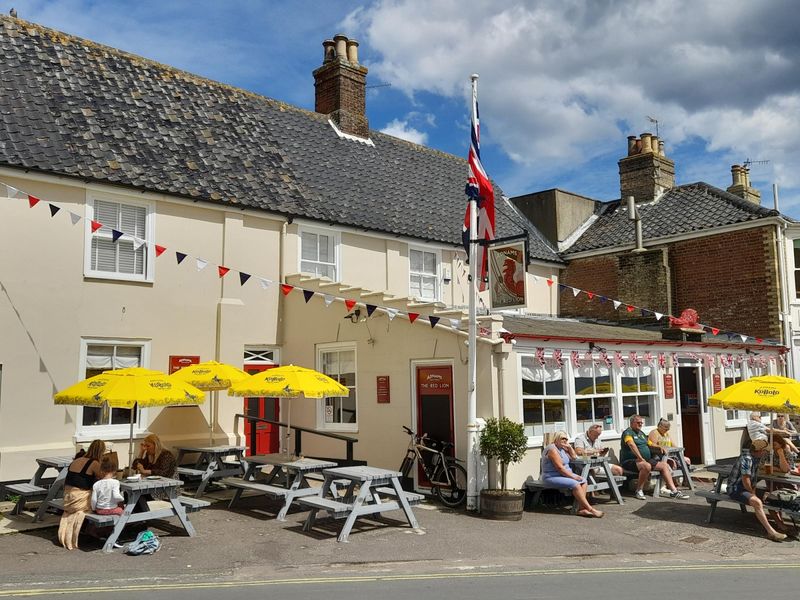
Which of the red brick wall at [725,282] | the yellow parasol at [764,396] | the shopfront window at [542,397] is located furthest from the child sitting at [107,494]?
the red brick wall at [725,282]

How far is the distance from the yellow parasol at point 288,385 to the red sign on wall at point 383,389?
1.60 meters

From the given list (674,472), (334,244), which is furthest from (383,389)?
(674,472)

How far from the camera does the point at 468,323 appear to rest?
12.4 meters

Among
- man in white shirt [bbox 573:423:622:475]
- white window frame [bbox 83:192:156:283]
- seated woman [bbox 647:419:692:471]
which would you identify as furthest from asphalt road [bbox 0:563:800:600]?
white window frame [bbox 83:192:156:283]

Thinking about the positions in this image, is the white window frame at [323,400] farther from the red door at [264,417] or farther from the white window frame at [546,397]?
the white window frame at [546,397]

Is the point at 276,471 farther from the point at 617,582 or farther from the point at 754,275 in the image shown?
the point at 754,275

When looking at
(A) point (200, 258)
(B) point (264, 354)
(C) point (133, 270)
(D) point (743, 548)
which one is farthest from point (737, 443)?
(C) point (133, 270)

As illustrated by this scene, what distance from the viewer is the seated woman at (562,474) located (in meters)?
11.8

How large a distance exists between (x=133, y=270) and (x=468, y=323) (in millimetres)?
6694

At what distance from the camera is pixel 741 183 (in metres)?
25.9

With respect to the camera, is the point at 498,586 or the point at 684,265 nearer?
the point at 498,586

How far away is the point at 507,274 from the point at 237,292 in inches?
239

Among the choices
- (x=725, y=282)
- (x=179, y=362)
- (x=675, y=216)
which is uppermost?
(x=675, y=216)

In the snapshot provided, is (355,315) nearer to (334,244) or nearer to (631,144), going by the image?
(334,244)
